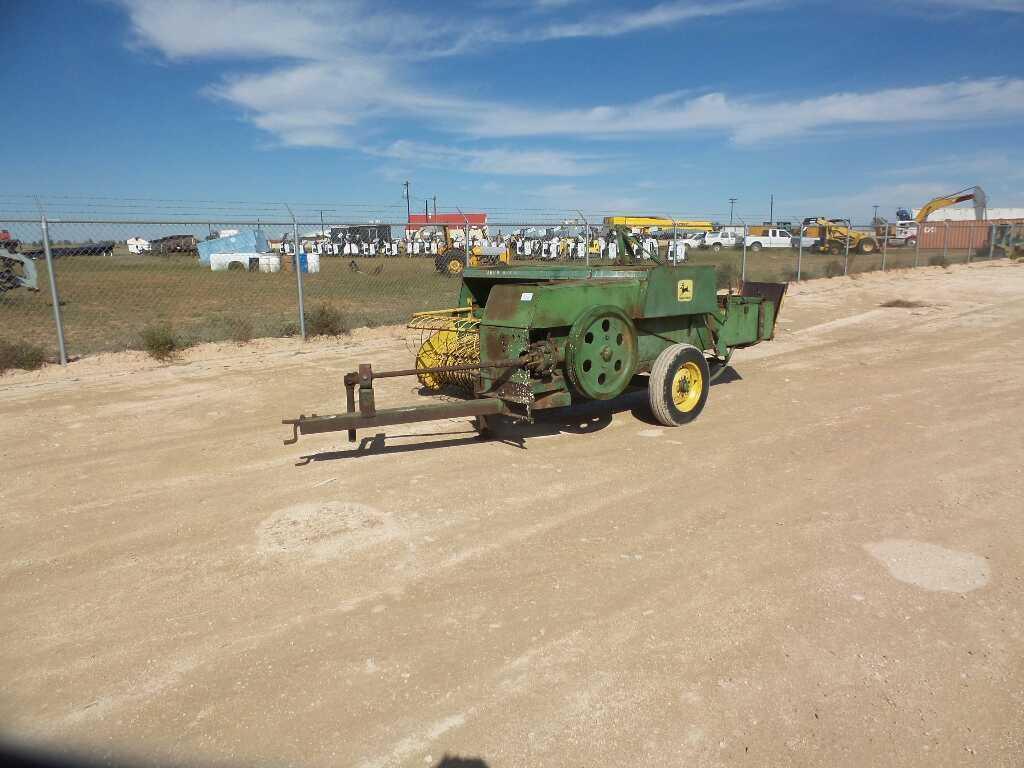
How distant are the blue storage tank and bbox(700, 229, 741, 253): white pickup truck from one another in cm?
2487

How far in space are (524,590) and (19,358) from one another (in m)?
8.17

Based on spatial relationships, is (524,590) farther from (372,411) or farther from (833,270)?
(833,270)

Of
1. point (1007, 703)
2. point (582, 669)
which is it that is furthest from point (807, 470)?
point (582, 669)

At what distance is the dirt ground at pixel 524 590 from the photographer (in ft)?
8.47

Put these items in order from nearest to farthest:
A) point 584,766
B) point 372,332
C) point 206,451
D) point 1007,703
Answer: point 584,766, point 1007,703, point 206,451, point 372,332

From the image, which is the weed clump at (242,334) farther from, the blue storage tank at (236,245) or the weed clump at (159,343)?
the blue storage tank at (236,245)

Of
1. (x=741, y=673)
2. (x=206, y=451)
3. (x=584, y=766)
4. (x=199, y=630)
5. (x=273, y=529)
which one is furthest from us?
(x=206, y=451)

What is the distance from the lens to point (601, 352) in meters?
5.55

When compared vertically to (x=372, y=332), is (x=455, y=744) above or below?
below

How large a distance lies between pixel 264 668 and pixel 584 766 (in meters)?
1.41

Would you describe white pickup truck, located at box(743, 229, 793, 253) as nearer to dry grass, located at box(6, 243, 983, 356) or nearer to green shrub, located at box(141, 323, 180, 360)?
dry grass, located at box(6, 243, 983, 356)

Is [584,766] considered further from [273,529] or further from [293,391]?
[293,391]

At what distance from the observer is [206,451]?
570cm

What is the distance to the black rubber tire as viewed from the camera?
6055mm
